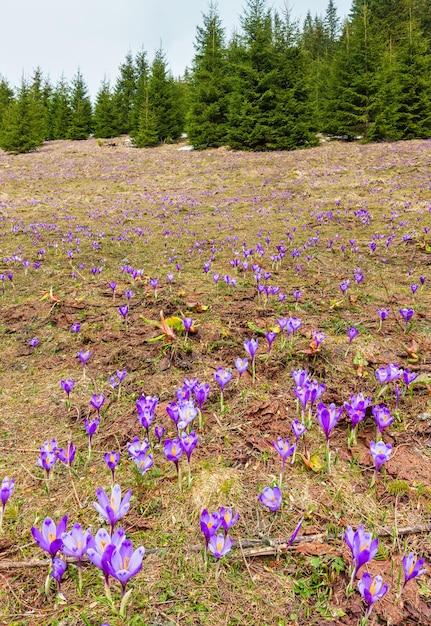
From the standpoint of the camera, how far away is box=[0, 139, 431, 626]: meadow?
5.30 feet

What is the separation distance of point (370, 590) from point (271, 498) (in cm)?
58

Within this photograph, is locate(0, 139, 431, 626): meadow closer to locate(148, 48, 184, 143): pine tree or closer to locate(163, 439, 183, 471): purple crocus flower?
locate(163, 439, 183, 471): purple crocus flower

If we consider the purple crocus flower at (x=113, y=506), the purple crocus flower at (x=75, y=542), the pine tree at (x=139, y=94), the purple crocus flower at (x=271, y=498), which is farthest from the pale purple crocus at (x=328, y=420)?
the pine tree at (x=139, y=94)

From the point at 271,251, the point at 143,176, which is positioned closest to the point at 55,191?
the point at 143,176

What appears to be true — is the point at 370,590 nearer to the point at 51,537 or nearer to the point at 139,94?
the point at 51,537

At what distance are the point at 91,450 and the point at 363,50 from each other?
29.6 metres

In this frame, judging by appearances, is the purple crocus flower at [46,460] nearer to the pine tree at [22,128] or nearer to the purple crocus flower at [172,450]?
the purple crocus flower at [172,450]

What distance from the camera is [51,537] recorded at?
160 centimetres

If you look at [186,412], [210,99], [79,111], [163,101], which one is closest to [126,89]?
[79,111]

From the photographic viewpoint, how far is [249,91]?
23797mm

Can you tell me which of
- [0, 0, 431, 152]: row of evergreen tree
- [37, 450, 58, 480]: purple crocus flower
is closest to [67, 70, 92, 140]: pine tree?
[0, 0, 431, 152]: row of evergreen tree

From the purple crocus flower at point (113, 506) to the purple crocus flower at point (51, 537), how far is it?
0.16 m

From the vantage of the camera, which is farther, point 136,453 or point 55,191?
point 55,191

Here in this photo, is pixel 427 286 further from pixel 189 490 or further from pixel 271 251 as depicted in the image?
pixel 189 490
